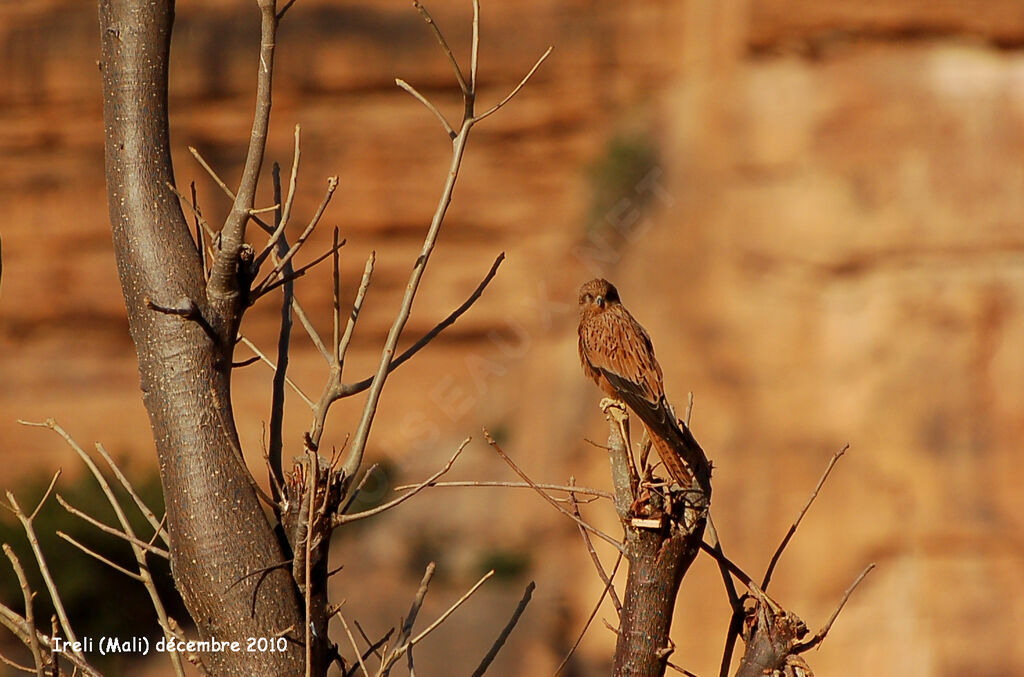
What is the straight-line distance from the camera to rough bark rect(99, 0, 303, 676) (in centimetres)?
155

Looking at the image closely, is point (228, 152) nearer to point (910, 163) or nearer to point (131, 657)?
point (131, 657)

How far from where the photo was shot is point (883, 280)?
6520mm

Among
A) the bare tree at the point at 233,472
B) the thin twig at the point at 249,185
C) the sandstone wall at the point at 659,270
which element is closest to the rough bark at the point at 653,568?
the bare tree at the point at 233,472

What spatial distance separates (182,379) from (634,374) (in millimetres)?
1140

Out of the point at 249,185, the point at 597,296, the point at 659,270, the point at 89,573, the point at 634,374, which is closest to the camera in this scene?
the point at 249,185

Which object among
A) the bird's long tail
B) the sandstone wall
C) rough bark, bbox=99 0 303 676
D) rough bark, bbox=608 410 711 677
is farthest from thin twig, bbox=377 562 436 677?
the sandstone wall

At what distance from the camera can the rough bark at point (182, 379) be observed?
1.55 meters

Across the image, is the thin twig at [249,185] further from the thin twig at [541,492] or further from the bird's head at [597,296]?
the bird's head at [597,296]

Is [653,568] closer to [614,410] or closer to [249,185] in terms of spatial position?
[614,410]

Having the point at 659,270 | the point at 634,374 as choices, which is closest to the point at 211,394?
the point at 634,374

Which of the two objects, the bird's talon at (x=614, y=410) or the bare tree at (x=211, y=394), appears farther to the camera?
the bird's talon at (x=614, y=410)

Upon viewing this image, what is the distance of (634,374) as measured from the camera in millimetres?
2428

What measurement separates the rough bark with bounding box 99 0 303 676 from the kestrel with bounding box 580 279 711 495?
67cm

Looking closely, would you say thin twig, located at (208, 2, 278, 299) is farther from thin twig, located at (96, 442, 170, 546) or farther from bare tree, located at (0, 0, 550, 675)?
thin twig, located at (96, 442, 170, 546)
